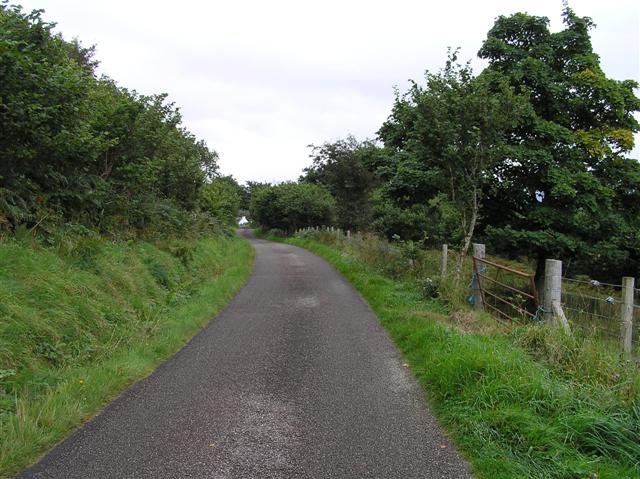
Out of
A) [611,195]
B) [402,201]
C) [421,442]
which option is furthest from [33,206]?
[611,195]

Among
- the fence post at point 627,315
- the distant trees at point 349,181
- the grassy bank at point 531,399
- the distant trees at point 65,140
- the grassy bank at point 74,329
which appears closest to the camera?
the grassy bank at point 531,399

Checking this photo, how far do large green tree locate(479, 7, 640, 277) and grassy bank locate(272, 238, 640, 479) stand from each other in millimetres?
8363

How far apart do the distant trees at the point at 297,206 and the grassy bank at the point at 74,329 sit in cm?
3136

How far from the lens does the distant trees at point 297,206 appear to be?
4106 centimetres

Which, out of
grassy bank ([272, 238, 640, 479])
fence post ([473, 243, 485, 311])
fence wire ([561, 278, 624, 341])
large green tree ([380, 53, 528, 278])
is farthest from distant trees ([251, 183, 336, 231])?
grassy bank ([272, 238, 640, 479])

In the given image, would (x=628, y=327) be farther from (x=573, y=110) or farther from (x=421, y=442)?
(x=573, y=110)

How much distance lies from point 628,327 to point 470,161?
5.32 meters

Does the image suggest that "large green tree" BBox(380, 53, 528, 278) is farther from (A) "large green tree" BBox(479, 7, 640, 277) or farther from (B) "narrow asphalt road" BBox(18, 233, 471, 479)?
(B) "narrow asphalt road" BBox(18, 233, 471, 479)

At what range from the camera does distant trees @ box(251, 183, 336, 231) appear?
41.1 meters

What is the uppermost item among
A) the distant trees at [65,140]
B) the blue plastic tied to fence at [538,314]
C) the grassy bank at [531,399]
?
the distant trees at [65,140]

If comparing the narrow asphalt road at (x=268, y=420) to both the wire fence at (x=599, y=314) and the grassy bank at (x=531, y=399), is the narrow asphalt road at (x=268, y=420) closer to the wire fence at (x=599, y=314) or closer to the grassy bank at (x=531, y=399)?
the grassy bank at (x=531, y=399)

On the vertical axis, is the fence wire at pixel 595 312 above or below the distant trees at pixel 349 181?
below

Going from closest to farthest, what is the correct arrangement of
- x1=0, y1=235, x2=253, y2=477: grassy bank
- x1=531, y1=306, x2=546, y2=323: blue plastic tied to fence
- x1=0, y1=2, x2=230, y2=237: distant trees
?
x1=0, y1=235, x2=253, y2=477: grassy bank → x1=531, y1=306, x2=546, y2=323: blue plastic tied to fence → x1=0, y1=2, x2=230, y2=237: distant trees

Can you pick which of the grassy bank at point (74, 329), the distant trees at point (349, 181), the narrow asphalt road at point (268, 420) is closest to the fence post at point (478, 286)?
the narrow asphalt road at point (268, 420)
